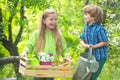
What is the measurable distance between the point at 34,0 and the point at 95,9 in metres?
2.19

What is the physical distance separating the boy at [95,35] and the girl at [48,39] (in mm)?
326

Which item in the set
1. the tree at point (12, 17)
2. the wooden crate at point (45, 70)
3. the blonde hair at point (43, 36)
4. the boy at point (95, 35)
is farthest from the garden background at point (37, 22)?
the wooden crate at point (45, 70)

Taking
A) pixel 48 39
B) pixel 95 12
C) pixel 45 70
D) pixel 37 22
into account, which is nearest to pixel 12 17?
pixel 37 22

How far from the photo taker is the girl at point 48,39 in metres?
4.88

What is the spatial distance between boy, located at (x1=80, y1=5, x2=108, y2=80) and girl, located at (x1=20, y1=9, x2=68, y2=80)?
33 cm

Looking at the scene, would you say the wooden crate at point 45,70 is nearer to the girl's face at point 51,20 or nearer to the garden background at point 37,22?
the girl's face at point 51,20

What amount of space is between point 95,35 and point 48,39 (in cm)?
60

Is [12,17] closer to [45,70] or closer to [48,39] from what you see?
[48,39]

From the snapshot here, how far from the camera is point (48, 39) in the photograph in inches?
195

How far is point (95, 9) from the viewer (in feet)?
16.3

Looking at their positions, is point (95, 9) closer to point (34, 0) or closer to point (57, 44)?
point (57, 44)

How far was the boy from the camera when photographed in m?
4.90

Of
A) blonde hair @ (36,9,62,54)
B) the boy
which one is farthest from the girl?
the boy

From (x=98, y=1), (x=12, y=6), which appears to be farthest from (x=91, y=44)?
(x=98, y=1)
